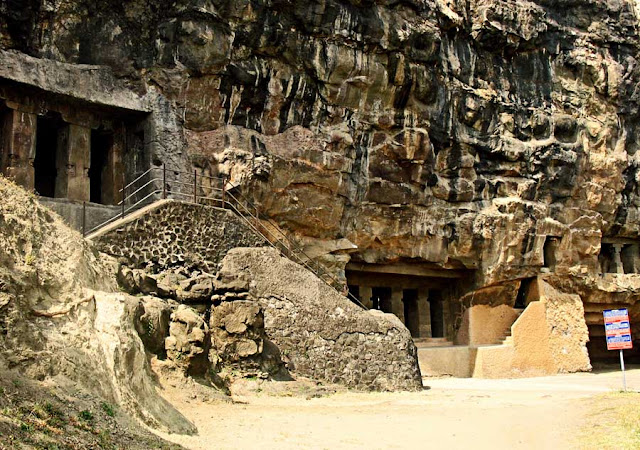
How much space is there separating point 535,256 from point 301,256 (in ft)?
26.9

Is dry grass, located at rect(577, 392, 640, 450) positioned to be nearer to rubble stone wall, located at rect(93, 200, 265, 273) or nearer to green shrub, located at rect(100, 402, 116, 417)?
green shrub, located at rect(100, 402, 116, 417)

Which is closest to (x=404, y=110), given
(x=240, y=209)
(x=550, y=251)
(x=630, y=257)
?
(x=240, y=209)

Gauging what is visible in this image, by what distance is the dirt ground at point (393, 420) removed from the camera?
8.67 m

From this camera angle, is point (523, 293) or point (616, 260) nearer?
point (523, 293)

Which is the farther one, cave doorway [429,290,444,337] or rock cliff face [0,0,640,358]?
cave doorway [429,290,444,337]

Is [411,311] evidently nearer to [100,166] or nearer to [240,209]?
[240,209]

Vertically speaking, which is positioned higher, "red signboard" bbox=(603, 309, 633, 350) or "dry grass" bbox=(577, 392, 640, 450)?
"red signboard" bbox=(603, 309, 633, 350)

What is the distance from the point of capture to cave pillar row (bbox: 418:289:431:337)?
2341 cm

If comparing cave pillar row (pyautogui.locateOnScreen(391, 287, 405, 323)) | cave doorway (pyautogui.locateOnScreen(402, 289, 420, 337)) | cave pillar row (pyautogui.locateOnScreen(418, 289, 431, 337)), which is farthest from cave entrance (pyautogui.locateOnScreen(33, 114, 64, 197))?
cave pillar row (pyautogui.locateOnScreen(418, 289, 431, 337))

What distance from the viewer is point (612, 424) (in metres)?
10.3

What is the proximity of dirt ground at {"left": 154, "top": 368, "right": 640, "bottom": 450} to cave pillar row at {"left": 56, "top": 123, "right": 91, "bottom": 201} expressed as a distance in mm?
7877

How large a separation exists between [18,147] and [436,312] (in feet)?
46.1

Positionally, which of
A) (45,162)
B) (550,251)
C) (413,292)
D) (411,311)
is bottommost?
(411,311)

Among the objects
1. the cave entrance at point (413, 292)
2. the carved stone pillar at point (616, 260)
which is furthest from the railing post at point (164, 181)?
the carved stone pillar at point (616, 260)
